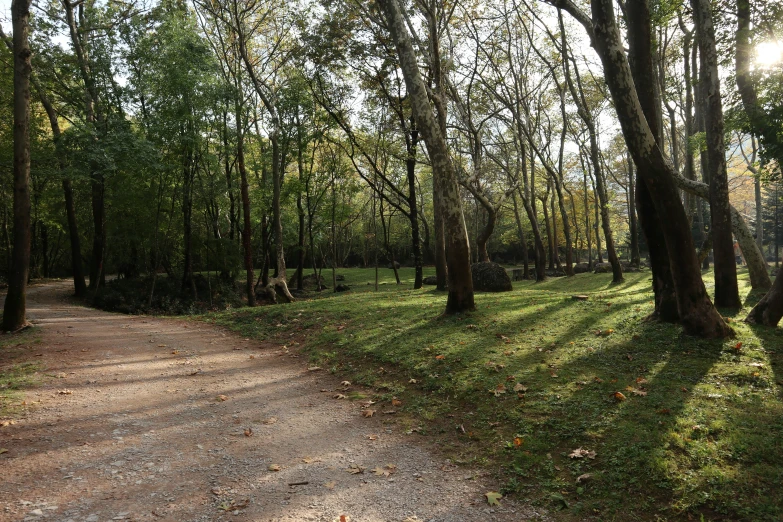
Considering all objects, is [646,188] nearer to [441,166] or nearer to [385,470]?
[441,166]

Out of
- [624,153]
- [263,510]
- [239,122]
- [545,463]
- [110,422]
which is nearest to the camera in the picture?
[263,510]

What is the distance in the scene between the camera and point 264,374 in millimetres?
7480

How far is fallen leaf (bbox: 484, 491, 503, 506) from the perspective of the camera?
3.62 metres

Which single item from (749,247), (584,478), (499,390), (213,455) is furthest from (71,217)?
(749,247)

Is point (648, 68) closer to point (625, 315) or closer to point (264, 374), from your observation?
point (625, 315)

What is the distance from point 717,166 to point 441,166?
5176mm

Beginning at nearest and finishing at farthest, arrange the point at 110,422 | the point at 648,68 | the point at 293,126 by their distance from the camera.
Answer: the point at 110,422 < the point at 648,68 < the point at 293,126

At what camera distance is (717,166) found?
836 centimetres

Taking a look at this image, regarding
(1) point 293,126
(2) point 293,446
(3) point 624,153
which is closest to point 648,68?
(2) point 293,446

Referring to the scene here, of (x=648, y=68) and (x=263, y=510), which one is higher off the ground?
(x=648, y=68)

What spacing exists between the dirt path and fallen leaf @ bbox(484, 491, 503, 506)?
0.21 ft

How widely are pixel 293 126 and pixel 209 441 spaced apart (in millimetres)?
22722

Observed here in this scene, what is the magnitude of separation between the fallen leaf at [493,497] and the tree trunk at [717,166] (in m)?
7.44

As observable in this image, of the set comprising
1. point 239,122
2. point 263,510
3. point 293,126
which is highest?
point 293,126
